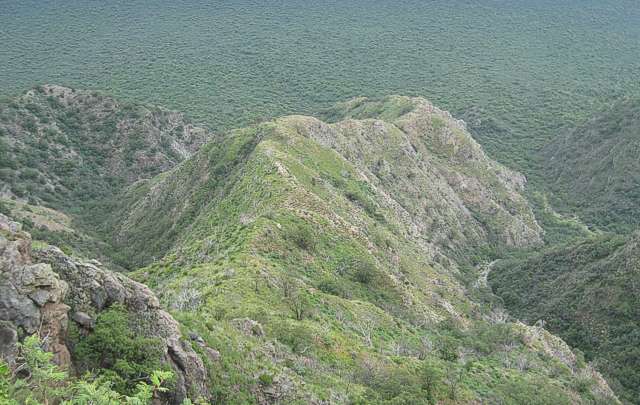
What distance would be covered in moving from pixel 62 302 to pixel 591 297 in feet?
199

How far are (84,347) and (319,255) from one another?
104 ft

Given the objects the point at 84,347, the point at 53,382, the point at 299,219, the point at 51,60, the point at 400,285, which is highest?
the point at 53,382

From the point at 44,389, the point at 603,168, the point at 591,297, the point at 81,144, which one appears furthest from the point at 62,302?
the point at 603,168

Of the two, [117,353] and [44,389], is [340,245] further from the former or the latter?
[44,389]

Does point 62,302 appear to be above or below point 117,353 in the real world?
above

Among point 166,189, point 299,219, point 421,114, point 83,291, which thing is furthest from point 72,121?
point 83,291

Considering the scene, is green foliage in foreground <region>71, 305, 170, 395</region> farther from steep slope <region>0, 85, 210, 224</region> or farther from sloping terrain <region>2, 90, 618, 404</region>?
steep slope <region>0, 85, 210, 224</region>

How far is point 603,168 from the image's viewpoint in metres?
137

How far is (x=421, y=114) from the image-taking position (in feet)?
372

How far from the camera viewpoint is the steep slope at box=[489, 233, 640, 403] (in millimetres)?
55688

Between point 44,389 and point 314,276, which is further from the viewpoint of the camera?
point 314,276

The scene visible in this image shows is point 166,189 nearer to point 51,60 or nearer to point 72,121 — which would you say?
point 72,121

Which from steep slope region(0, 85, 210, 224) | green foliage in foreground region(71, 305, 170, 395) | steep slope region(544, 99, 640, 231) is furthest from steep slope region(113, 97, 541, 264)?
green foliage in foreground region(71, 305, 170, 395)

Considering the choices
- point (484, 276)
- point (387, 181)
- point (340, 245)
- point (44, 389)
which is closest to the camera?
point (44, 389)
